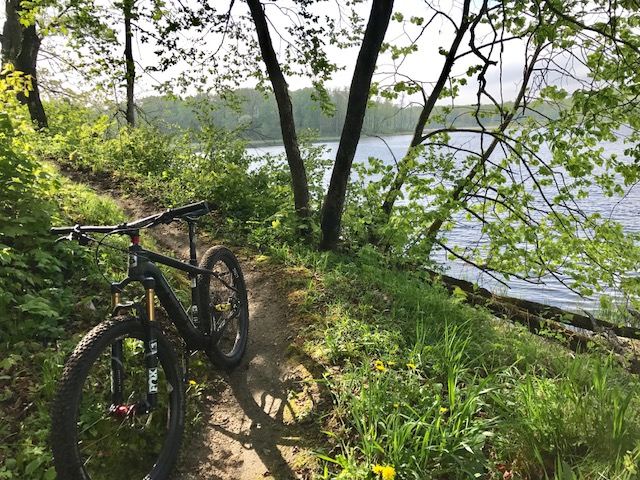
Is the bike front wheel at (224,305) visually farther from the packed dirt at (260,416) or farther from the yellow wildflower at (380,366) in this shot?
the yellow wildflower at (380,366)

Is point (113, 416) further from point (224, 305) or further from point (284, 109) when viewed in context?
point (284, 109)

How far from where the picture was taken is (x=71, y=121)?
13.1 metres

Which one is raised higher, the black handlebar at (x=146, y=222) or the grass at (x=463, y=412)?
the black handlebar at (x=146, y=222)

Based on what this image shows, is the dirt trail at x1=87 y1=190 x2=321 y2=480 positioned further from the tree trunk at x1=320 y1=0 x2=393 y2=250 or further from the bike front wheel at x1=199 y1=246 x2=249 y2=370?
the tree trunk at x1=320 y1=0 x2=393 y2=250

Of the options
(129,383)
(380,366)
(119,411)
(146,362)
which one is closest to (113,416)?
(119,411)

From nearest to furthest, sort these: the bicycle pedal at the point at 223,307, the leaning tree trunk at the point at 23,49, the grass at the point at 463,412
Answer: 1. the grass at the point at 463,412
2. the bicycle pedal at the point at 223,307
3. the leaning tree trunk at the point at 23,49

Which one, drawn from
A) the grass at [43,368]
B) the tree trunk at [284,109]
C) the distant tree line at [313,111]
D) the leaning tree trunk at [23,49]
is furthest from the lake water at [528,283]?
the leaning tree trunk at [23,49]

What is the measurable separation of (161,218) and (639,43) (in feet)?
18.7

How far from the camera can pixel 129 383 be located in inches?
109

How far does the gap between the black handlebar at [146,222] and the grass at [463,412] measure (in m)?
1.55

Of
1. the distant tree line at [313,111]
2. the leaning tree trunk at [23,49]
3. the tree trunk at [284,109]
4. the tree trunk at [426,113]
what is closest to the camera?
the tree trunk at [284,109]

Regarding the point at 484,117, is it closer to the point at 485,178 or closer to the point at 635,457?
the point at 485,178

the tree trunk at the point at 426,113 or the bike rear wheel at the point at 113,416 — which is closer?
the bike rear wheel at the point at 113,416

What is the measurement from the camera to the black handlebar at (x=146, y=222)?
230cm
